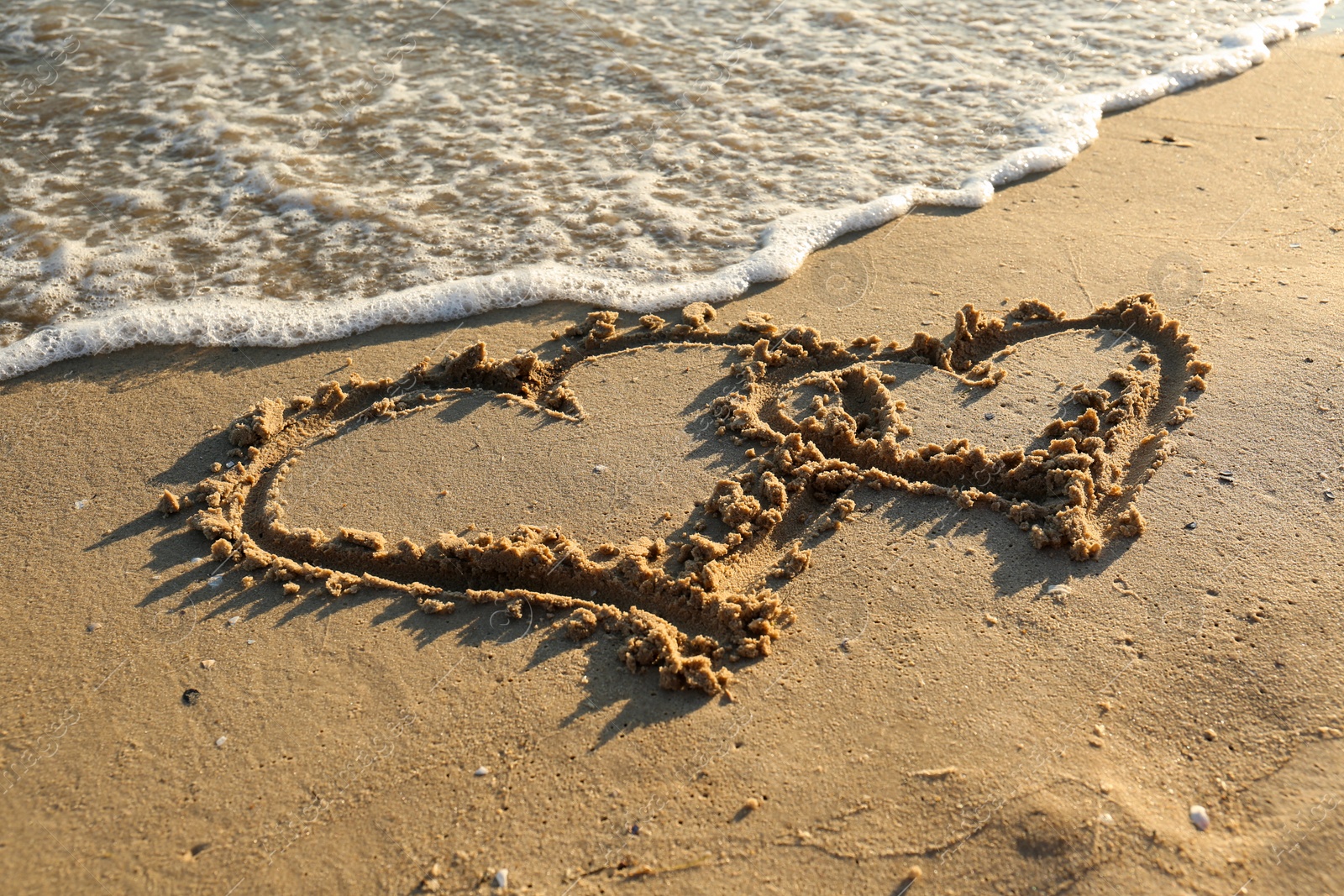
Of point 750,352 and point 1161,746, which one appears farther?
point 750,352

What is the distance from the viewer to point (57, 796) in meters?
2.23

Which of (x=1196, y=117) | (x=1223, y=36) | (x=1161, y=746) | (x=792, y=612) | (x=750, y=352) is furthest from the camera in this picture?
(x=1223, y=36)

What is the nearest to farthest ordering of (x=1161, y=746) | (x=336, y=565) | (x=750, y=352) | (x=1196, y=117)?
(x=1161, y=746) → (x=336, y=565) → (x=750, y=352) → (x=1196, y=117)

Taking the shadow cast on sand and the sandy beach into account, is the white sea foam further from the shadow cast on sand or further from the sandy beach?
the shadow cast on sand

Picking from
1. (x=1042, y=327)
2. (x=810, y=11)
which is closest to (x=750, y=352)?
(x=1042, y=327)

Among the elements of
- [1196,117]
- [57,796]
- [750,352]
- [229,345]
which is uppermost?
[1196,117]

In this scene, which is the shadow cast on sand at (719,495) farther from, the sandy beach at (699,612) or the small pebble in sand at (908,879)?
the small pebble in sand at (908,879)

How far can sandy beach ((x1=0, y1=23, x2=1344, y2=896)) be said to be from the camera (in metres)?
2.07

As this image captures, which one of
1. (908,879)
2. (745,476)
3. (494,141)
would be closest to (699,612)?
(745,476)

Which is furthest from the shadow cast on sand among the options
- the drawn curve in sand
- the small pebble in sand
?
the small pebble in sand

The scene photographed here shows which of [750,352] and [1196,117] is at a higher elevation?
[1196,117]

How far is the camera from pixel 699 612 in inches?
102

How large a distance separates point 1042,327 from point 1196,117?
2.62 m

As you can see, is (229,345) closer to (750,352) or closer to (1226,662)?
(750,352)
